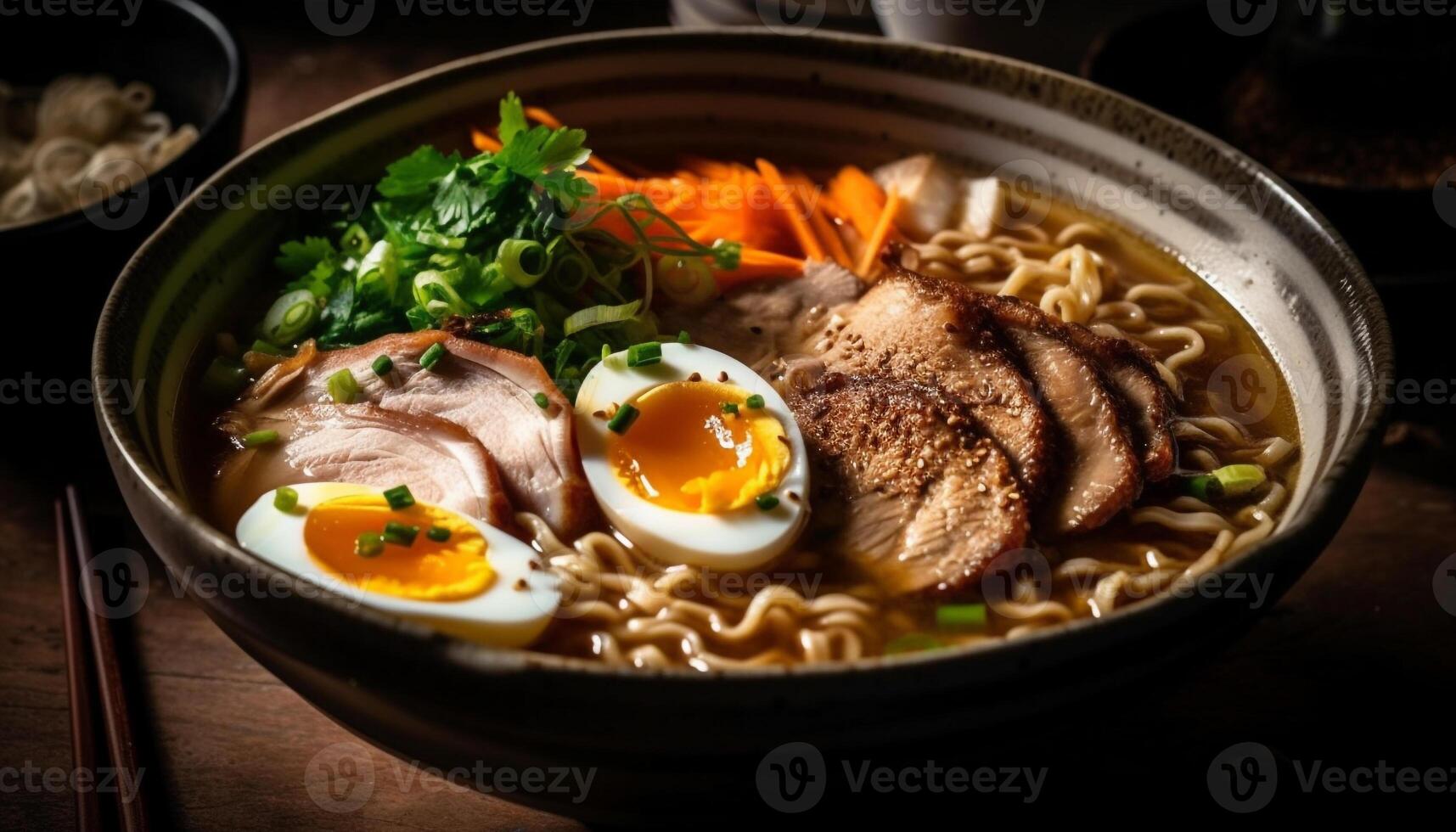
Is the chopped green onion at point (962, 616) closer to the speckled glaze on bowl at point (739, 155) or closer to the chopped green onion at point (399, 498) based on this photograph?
the speckled glaze on bowl at point (739, 155)

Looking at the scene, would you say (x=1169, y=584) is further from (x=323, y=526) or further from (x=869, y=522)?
(x=323, y=526)

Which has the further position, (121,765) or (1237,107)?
(1237,107)

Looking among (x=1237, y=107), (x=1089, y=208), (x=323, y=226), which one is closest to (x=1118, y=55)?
(x=1237, y=107)

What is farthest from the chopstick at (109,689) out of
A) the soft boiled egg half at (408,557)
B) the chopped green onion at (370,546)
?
the chopped green onion at (370,546)

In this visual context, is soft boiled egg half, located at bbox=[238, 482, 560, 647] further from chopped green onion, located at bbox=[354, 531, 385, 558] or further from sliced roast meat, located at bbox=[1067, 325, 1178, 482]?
sliced roast meat, located at bbox=[1067, 325, 1178, 482]

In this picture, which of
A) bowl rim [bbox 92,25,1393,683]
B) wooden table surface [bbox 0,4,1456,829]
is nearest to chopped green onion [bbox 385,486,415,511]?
bowl rim [bbox 92,25,1393,683]

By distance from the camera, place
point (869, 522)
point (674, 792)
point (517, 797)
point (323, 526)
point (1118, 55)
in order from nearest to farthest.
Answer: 1. point (674, 792)
2. point (517, 797)
3. point (323, 526)
4. point (869, 522)
5. point (1118, 55)
